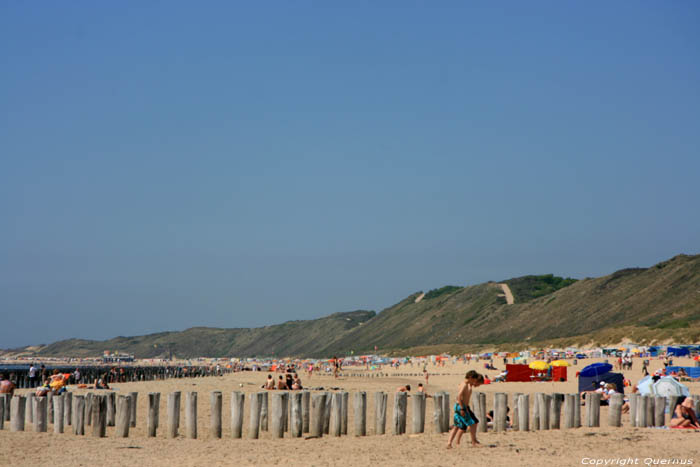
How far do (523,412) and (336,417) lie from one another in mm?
3719

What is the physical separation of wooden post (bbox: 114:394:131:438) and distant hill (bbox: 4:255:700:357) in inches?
1881

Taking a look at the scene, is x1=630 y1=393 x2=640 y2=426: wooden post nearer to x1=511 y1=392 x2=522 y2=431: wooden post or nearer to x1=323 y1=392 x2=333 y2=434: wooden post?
x1=511 y1=392 x2=522 y2=431: wooden post

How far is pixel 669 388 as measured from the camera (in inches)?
663

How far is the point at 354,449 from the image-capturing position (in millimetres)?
12812

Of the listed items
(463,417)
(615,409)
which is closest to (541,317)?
(615,409)

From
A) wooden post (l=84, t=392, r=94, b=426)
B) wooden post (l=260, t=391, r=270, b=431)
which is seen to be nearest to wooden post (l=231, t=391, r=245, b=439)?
wooden post (l=260, t=391, r=270, b=431)

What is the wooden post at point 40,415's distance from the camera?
15047mm

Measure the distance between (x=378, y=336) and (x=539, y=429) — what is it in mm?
126403

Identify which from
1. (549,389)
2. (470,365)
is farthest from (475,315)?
(549,389)

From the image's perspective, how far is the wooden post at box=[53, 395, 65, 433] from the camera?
1486 cm

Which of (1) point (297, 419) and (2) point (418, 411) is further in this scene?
(2) point (418, 411)

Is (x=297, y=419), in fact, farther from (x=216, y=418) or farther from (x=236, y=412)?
(x=216, y=418)

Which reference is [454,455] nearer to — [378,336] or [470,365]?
[470,365]

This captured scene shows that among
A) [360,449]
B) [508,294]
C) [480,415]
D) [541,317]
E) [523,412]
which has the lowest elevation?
[360,449]
